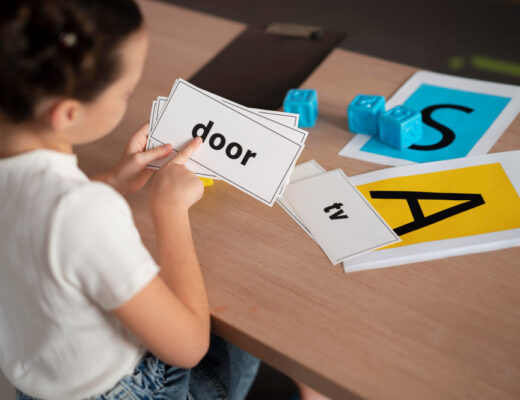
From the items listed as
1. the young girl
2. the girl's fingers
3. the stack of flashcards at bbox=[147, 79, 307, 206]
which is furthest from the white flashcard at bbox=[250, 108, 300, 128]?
the young girl

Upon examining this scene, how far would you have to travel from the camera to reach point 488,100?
1072 millimetres

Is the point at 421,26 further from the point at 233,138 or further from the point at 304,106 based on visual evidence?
the point at 233,138

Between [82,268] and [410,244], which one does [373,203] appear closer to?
[410,244]

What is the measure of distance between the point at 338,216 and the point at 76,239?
1.43 ft

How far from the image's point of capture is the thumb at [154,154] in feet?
2.93

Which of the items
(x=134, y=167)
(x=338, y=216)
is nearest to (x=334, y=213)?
(x=338, y=216)

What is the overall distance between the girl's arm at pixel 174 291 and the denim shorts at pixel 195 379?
0.28 ft

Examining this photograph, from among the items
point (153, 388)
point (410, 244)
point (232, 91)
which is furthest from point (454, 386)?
point (232, 91)

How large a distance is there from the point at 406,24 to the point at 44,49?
2.71 meters

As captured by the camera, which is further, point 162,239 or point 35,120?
point 162,239

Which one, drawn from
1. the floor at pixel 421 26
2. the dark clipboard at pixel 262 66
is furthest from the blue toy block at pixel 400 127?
the floor at pixel 421 26

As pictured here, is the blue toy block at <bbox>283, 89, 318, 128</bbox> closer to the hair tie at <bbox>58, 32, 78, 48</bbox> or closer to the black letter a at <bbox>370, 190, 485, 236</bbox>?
the black letter a at <bbox>370, 190, 485, 236</bbox>

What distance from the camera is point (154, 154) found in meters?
0.90

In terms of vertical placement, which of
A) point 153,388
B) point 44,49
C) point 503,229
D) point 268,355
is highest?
point 44,49
